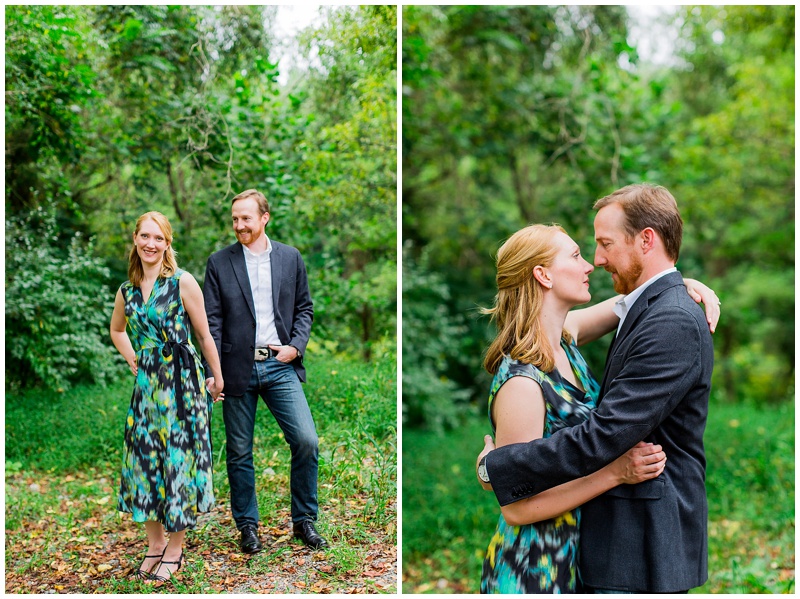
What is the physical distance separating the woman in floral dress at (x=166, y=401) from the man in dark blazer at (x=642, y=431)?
4.48ft

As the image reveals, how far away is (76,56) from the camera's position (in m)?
3.45

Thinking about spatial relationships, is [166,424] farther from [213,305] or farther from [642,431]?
[642,431]

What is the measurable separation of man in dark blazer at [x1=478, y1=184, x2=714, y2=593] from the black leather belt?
1.28m

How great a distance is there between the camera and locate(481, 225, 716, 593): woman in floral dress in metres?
2.03

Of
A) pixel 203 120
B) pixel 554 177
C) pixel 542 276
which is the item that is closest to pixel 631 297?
pixel 542 276

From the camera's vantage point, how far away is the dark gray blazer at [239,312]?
9.89 ft

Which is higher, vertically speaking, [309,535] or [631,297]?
[631,297]

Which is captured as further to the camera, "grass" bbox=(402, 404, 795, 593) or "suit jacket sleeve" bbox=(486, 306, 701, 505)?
"grass" bbox=(402, 404, 795, 593)

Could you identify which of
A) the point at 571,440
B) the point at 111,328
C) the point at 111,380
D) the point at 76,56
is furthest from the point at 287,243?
the point at 571,440

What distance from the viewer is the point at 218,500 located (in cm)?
326

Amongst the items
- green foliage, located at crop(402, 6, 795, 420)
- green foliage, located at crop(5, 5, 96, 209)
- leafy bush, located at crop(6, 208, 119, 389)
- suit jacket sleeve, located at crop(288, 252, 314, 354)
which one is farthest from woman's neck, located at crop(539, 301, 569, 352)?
green foliage, located at crop(402, 6, 795, 420)

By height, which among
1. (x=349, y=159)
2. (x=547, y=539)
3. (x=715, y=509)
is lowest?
(x=715, y=509)

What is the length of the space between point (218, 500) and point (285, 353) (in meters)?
0.83

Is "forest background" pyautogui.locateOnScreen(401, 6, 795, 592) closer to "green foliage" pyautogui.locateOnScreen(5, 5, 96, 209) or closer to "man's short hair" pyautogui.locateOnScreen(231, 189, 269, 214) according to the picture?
"man's short hair" pyautogui.locateOnScreen(231, 189, 269, 214)
